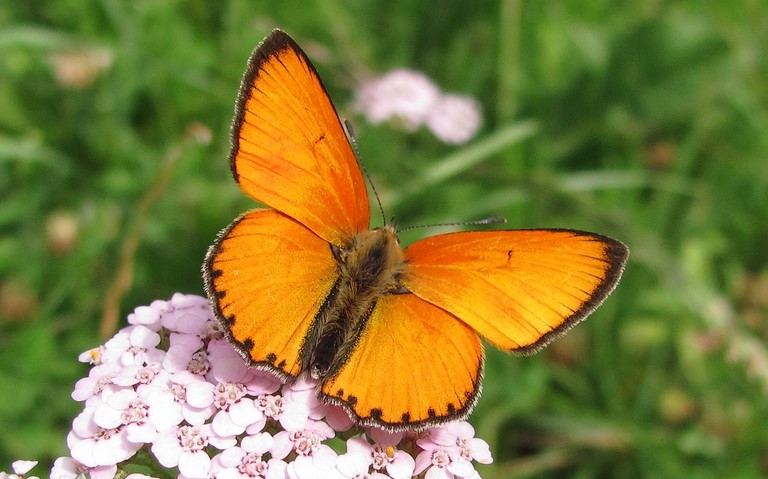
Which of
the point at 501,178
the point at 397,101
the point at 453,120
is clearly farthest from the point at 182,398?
the point at 453,120

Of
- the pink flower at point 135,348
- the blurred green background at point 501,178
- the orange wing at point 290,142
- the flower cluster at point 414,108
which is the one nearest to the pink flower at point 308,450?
the pink flower at point 135,348

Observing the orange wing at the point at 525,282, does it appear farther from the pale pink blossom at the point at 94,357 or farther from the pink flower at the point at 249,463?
the pale pink blossom at the point at 94,357

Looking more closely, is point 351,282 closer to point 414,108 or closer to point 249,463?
point 249,463

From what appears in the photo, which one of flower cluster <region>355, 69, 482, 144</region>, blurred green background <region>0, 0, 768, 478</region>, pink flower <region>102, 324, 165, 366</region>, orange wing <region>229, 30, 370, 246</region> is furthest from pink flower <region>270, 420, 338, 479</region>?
flower cluster <region>355, 69, 482, 144</region>

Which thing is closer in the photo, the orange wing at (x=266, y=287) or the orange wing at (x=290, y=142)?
the orange wing at (x=266, y=287)

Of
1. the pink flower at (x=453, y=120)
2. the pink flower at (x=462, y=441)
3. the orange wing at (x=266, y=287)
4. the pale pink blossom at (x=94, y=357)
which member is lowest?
the pink flower at (x=462, y=441)
